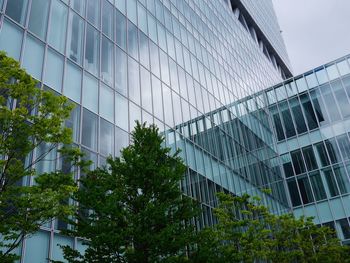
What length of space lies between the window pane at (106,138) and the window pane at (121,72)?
2.65m

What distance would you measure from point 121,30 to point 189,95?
7675 millimetres

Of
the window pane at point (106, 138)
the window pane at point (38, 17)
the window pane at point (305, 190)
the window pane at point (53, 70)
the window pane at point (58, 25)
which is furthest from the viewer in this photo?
the window pane at point (305, 190)

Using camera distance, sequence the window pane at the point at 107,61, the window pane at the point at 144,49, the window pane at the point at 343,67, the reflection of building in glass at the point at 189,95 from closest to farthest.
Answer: the reflection of building in glass at the point at 189,95 → the window pane at the point at 107,61 → the window pane at the point at 144,49 → the window pane at the point at 343,67

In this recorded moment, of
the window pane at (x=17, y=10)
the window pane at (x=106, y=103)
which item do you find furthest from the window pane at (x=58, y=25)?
the window pane at (x=106, y=103)

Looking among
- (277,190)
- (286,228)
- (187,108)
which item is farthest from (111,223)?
(277,190)

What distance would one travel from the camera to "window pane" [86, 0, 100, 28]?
19.7 metres

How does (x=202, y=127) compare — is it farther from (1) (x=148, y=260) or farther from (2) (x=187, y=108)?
(1) (x=148, y=260)

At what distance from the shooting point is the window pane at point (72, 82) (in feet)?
53.2

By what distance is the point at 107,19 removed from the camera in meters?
21.3

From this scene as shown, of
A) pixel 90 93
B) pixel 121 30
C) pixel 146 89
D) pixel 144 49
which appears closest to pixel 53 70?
pixel 90 93

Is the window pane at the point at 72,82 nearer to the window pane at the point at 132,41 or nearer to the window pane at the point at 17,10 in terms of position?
the window pane at the point at 17,10

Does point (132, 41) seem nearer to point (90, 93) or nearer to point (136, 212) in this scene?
point (90, 93)

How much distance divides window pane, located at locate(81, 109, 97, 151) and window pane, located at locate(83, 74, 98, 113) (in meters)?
0.40

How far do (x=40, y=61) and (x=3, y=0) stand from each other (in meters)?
2.55
